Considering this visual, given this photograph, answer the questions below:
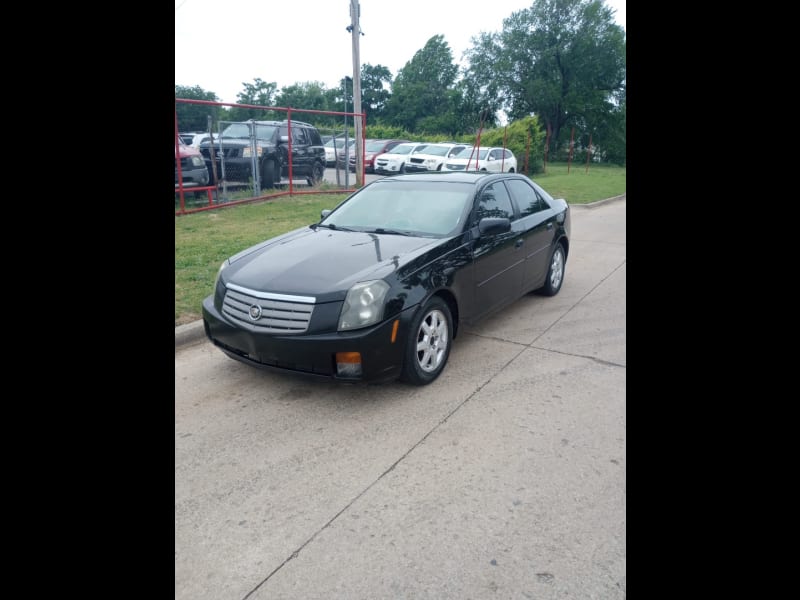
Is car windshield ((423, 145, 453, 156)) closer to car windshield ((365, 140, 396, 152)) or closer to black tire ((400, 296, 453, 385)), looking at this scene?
car windshield ((365, 140, 396, 152))

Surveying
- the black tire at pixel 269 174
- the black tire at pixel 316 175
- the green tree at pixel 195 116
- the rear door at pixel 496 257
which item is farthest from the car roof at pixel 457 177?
the black tire at pixel 316 175

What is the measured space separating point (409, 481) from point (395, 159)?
2014 cm

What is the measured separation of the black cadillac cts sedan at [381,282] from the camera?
3777mm

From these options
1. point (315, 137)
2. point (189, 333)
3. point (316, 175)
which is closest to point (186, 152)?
point (316, 175)

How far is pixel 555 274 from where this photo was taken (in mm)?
6754

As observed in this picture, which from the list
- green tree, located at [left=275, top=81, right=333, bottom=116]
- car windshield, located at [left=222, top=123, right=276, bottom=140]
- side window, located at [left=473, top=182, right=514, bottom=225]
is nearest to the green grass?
car windshield, located at [left=222, top=123, right=276, bottom=140]

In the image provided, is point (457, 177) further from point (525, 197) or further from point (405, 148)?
point (405, 148)

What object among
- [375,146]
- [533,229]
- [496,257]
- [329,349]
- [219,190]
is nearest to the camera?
[329,349]

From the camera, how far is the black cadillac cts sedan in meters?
3.78

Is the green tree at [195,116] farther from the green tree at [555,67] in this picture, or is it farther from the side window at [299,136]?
the green tree at [555,67]

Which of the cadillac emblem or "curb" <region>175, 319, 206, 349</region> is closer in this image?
the cadillac emblem

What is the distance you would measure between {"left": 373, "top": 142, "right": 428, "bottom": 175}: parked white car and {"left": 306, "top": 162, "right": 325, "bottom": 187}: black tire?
6.59 metres
